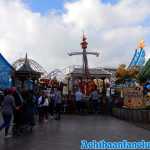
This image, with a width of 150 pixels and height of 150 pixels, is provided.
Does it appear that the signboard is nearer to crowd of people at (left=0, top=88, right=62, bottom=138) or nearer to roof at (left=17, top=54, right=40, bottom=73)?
roof at (left=17, top=54, right=40, bottom=73)

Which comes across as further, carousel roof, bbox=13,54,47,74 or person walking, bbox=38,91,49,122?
carousel roof, bbox=13,54,47,74

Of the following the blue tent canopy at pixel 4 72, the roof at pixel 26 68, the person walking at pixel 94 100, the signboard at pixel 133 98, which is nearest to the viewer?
the blue tent canopy at pixel 4 72

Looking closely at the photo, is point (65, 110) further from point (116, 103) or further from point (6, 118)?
point (6, 118)

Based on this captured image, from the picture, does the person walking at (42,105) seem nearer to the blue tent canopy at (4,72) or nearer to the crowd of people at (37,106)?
the crowd of people at (37,106)

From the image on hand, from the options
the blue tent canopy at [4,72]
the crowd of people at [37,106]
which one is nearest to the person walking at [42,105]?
the crowd of people at [37,106]

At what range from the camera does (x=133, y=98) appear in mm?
32188

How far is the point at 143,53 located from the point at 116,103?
12899mm

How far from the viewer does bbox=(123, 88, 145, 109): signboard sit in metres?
31.6

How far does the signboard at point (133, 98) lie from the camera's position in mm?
31594

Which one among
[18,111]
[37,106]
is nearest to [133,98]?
[37,106]

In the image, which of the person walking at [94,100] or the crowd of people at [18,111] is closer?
the crowd of people at [18,111]

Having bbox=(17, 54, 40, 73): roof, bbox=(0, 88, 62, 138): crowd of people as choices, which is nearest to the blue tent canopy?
bbox=(17, 54, 40, 73): roof

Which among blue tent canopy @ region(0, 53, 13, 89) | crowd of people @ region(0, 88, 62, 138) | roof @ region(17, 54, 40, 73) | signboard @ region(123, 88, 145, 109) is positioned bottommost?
crowd of people @ region(0, 88, 62, 138)

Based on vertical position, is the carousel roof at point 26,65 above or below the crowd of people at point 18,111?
above
